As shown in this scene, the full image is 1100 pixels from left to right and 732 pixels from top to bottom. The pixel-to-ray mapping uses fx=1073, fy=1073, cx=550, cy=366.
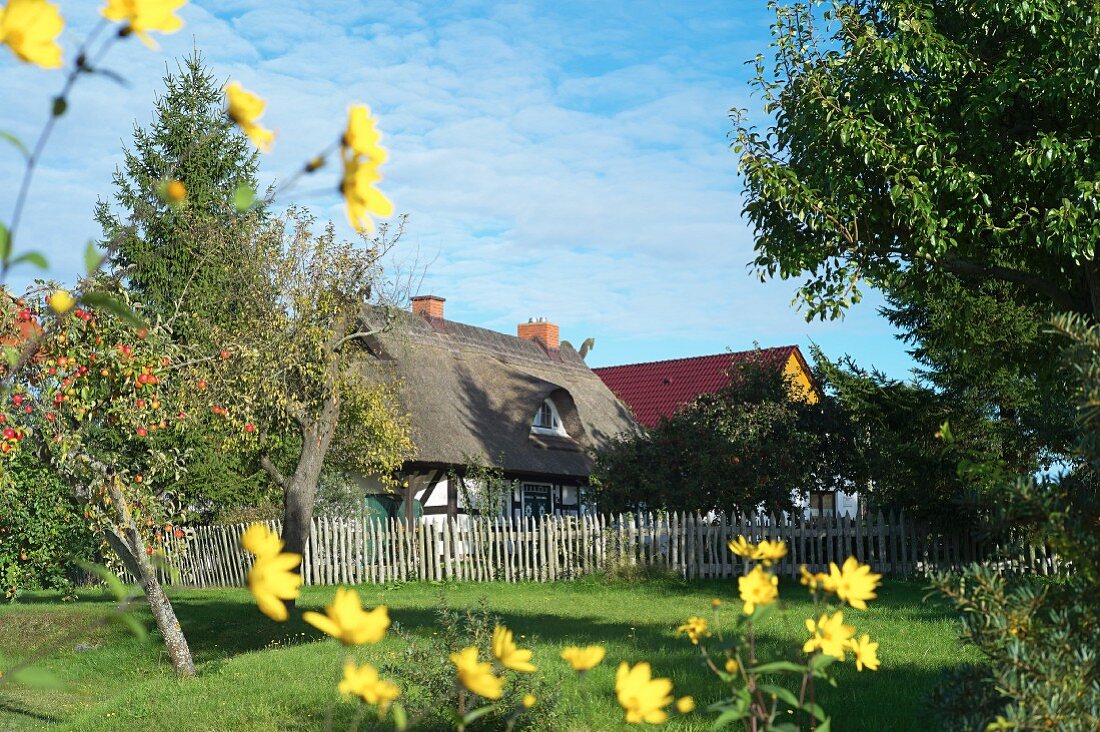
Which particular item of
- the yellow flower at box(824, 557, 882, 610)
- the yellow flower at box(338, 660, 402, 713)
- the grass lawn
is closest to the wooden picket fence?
the grass lawn

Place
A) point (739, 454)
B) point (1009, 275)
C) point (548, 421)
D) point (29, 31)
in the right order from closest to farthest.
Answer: point (29, 31) → point (1009, 275) → point (739, 454) → point (548, 421)

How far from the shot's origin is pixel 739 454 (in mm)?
21812

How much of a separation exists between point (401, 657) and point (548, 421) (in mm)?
23416

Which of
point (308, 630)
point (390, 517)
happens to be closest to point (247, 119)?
point (308, 630)

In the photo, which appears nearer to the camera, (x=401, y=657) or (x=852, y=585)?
(x=852, y=585)

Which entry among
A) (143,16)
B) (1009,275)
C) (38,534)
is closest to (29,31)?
(143,16)

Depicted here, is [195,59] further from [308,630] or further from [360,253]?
[308,630]

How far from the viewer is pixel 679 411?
76.9 feet

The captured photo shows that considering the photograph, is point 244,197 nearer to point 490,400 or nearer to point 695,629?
point 695,629

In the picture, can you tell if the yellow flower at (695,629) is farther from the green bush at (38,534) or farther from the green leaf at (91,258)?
the green bush at (38,534)

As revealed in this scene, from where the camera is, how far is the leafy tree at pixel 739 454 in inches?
852

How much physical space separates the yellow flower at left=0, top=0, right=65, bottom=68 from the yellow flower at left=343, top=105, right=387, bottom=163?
1.28 feet

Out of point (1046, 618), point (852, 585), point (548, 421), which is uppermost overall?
point (548, 421)

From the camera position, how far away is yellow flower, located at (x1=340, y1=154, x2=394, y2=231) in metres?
1.55
